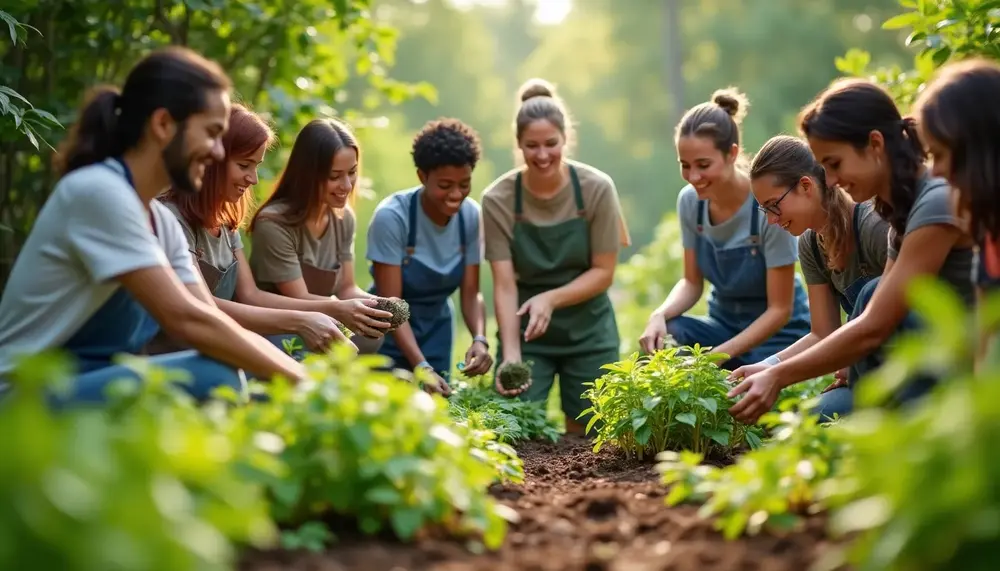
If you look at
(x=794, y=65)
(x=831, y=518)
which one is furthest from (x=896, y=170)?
(x=794, y=65)

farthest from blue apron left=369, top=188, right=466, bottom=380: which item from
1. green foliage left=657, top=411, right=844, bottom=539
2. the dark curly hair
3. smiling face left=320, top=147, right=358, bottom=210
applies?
green foliage left=657, top=411, right=844, bottom=539

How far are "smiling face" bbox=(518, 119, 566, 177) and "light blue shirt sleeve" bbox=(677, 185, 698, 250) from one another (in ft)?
2.08

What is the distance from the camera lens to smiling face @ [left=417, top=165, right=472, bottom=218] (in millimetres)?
4797

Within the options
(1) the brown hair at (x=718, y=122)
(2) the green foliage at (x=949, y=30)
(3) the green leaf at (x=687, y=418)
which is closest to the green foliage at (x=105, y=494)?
(3) the green leaf at (x=687, y=418)

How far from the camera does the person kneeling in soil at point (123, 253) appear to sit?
2.64m

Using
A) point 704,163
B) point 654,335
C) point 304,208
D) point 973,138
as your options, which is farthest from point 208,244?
point 973,138

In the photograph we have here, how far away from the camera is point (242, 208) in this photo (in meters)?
4.24

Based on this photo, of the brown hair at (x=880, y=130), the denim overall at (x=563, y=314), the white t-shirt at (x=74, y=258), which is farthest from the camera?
the denim overall at (x=563, y=314)

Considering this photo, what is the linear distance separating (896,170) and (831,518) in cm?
116

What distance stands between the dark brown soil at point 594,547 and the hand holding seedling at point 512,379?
1.66 m

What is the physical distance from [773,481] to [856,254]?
1.72 metres

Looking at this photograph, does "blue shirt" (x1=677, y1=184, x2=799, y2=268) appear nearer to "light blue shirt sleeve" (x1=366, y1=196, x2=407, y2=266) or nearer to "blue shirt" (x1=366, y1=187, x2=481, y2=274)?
"blue shirt" (x1=366, y1=187, x2=481, y2=274)

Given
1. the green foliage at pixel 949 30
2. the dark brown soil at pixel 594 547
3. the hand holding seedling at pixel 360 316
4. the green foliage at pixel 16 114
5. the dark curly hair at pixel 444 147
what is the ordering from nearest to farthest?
the dark brown soil at pixel 594 547 → the green foliage at pixel 16 114 → the green foliage at pixel 949 30 → the hand holding seedling at pixel 360 316 → the dark curly hair at pixel 444 147

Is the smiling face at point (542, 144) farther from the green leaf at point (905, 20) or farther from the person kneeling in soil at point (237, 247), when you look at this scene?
the green leaf at point (905, 20)
